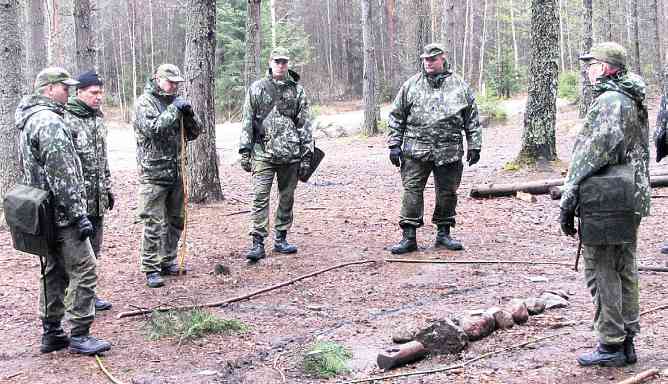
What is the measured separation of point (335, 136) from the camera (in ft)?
79.1

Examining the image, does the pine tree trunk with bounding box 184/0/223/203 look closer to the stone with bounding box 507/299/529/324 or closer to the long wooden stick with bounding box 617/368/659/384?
the stone with bounding box 507/299/529/324

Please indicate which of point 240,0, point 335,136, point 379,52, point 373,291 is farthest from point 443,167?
point 379,52

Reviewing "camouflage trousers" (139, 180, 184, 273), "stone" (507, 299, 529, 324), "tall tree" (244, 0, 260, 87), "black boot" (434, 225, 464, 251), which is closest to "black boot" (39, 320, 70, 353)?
"camouflage trousers" (139, 180, 184, 273)

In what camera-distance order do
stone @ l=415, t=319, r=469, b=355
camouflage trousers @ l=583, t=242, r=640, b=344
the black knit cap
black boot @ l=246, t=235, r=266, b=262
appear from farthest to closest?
black boot @ l=246, t=235, r=266, b=262 < the black knit cap < stone @ l=415, t=319, r=469, b=355 < camouflage trousers @ l=583, t=242, r=640, b=344

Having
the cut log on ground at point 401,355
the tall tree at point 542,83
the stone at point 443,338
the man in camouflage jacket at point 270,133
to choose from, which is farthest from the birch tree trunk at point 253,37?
the cut log on ground at point 401,355

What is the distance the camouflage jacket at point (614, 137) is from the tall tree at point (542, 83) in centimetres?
752

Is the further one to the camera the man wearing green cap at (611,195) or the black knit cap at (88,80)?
the black knit cap at (88,80)

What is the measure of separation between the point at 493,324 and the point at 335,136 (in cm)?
1900

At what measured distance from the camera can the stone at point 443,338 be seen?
500 centimetres

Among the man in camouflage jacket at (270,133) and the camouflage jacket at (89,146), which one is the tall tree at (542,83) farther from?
the camouflage jacket at (89,146)

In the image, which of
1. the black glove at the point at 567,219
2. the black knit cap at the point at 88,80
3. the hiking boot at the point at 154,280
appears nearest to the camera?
the black glove at the point at 567,219

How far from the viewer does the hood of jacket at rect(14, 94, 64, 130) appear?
17.4 ft

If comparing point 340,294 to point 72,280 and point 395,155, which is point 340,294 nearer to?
point 395,155

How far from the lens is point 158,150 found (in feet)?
24.0
